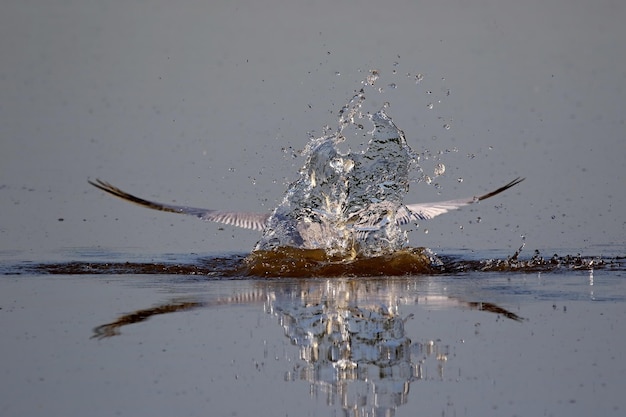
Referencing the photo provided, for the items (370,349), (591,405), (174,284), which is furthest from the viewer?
(174,284)

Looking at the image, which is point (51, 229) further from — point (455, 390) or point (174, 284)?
point (455, 390)

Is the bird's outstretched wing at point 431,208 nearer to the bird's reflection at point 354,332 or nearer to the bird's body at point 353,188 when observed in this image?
the bird's body at point 353,188

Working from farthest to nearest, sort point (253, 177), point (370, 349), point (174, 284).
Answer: point (253, 177)
point (174, 284)
point (370, 349)

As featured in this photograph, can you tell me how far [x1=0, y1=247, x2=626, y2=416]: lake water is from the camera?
6629 millimetres

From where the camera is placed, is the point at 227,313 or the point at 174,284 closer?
the point at 227,313

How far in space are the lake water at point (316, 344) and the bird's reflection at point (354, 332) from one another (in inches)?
0.6

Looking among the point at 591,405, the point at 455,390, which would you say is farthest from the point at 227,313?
the point at 591,405

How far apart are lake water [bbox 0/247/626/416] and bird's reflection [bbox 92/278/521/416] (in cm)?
1

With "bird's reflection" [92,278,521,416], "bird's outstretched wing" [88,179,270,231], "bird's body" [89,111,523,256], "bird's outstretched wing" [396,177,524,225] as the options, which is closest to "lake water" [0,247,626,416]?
"bird's reflection" [92,278,521,416]

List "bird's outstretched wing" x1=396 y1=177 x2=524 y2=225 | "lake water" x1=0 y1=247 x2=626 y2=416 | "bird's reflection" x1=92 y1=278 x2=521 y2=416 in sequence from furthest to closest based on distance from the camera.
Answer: "bird's outstretched wing" x1=396 y1=177 x2=524 y2=225 → "bird's reflection" x1=92 y1=278 x2=521 y2=416 → "lake water" x1=0 y1=247 x2=626 y2=416

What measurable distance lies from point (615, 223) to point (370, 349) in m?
8.20

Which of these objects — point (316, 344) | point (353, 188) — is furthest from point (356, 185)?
point (316, 344)

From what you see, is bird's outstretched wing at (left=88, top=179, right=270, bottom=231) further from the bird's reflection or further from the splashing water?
the bird's reflection

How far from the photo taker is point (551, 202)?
1686cm
